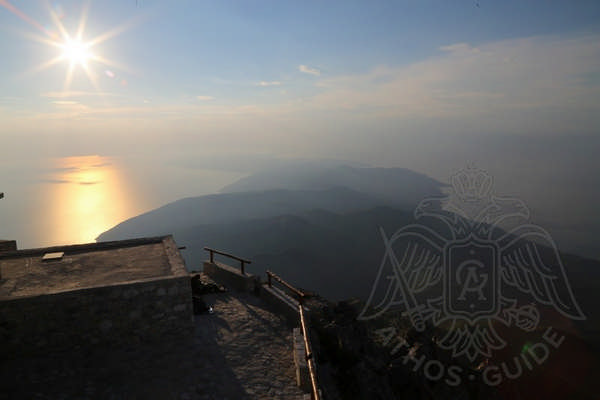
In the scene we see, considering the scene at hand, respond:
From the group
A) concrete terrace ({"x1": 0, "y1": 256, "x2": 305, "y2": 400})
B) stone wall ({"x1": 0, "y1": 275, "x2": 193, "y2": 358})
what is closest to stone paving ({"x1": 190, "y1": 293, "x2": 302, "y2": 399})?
concrete terrace ({"x1": 0, "y1": 256, "x2": 305, "y2": 400})

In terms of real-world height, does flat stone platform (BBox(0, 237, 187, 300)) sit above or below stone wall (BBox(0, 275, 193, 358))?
above

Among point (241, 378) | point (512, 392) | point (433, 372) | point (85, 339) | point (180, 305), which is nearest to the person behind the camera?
point (241, 378)

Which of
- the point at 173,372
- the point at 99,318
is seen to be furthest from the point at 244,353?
the point at 99,318

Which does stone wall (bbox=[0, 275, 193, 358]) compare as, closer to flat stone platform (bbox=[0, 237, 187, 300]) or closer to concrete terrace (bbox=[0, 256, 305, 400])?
concrete terrace (bbox=[0, 256, 305, 400])

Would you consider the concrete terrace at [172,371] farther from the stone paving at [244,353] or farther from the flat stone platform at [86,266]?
the flat stone platform at [86,266]

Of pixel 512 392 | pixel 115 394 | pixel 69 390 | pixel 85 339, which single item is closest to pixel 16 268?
Answer: pixel 85 339

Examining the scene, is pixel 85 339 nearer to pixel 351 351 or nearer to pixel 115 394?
pixel 115 394

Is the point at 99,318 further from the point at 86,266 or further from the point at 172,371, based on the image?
the point at 86,266
